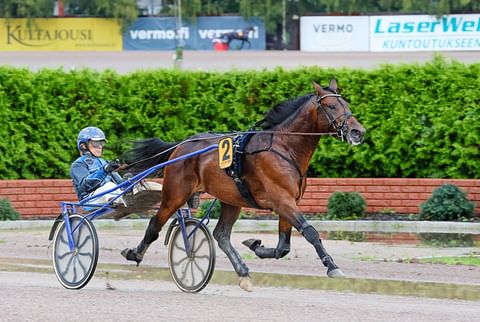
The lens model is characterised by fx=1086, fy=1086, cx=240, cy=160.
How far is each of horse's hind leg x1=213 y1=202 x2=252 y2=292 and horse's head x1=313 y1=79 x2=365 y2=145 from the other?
1.50m

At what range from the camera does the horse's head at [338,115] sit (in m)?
9.73

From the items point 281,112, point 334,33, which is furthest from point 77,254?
point 334,33

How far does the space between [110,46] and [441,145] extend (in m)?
27.9

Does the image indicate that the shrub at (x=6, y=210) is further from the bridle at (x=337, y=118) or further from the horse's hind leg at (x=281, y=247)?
the bridle at (x=337, y=118)

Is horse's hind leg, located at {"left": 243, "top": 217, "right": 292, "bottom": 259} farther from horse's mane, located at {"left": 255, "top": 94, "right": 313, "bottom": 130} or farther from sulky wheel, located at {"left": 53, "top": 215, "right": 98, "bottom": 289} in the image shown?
sulky wheel, located at {"left": 53, "top": 215, "right": 98, "bottom": 289}

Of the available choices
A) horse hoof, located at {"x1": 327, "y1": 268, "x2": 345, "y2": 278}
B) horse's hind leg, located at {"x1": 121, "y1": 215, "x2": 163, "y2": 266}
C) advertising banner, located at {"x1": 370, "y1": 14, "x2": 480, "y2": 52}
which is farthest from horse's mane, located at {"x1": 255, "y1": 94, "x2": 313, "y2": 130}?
advertising banner, located at {"x1": 370, "y1": 14, "x2": 480, "y2": 52}

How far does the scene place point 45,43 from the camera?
43375mm

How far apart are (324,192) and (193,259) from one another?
6.68m

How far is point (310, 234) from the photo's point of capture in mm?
9555

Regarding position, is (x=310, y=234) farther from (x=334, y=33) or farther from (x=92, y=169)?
(x=334, y=33)

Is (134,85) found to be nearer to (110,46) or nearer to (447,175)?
(447,175)

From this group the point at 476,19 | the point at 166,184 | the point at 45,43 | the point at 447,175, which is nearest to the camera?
the point at 166,184

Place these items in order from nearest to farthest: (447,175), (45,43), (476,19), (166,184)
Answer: (166,184), (447,175), (476,19), (45,43)

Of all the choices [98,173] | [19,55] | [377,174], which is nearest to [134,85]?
[377,174]
